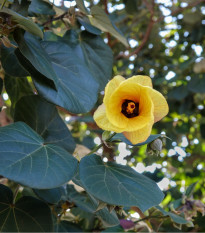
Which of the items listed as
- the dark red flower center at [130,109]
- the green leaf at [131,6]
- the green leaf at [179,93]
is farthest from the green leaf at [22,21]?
the green leaf at [179,93]

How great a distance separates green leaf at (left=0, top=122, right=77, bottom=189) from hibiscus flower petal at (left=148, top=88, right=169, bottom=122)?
0.71ft

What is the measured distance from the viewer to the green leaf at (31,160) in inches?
23.4

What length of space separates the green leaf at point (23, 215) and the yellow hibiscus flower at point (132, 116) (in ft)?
0.89

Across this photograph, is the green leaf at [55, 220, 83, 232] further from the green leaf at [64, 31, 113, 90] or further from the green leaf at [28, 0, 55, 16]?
the green leaf at [28, 0, 55, 16]

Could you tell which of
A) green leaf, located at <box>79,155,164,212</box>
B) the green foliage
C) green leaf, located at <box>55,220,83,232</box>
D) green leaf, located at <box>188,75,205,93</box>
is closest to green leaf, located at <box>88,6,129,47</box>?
the green foliage

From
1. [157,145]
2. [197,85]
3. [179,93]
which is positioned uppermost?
[157,145]

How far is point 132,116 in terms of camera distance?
2.55 ft

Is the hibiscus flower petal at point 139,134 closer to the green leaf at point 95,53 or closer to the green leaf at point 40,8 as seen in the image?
the green leaf at point 95,53

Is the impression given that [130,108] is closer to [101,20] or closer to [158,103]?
[158,103]

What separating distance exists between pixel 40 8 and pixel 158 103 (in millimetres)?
580

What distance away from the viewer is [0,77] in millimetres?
1001

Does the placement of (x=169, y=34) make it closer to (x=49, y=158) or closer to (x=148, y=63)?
(x=148, y=63)

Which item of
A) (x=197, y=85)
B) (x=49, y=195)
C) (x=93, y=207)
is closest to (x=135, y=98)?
(x=49, y=195)

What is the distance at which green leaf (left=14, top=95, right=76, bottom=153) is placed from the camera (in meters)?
0.90
